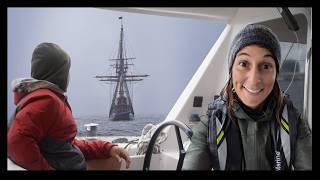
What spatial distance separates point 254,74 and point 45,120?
63cm

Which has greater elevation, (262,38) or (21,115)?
(262,38)

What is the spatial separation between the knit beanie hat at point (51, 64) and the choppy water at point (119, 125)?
199 mm

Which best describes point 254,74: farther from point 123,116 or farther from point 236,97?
point 123,116

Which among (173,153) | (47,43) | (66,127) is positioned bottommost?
(173,153)

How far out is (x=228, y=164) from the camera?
87 centimetres

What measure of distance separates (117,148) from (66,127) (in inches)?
9.9

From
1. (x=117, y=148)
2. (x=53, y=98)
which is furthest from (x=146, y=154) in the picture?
(x=53, y=98)

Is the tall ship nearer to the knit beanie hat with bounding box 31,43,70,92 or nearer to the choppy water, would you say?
the choppy water

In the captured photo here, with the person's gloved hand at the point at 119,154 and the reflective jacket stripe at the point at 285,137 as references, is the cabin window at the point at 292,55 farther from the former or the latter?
the person's gloved hand at the point at 119,154

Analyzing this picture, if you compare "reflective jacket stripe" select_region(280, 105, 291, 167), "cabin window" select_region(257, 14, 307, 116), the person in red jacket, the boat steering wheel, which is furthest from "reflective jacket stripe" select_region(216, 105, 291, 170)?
the person in red jacket

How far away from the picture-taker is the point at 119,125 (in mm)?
1100

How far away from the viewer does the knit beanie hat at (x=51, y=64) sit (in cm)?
82

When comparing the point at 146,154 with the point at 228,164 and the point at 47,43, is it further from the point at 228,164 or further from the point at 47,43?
the point at 47,43

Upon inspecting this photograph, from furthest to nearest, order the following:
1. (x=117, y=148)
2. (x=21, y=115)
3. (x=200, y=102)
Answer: (x=200, y=102), (x=117, y=148), (x=21, y=115)
